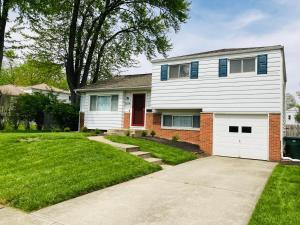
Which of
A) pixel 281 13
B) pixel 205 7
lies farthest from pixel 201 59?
Answer: pixel 281 13

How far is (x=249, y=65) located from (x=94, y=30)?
637 inches

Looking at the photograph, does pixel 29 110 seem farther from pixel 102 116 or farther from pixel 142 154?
pixel 142 154

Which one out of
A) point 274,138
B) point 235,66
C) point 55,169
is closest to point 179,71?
point 235,66

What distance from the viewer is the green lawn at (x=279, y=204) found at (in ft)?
15.2

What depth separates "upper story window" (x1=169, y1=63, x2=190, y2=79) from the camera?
14.9m

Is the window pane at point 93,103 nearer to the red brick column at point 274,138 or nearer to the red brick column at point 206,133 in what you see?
the red brick column at point 206,133

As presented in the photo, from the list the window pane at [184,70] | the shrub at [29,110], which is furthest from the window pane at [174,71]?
the shrub at [29,110]

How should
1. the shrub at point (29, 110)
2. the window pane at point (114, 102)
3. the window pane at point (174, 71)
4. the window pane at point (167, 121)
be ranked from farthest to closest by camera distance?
1. the shrub at point (29, 110)
2. the window pane at point (114, 102)
3. the window pane at point (167, 121)
4. the window pane at point (174, 71)

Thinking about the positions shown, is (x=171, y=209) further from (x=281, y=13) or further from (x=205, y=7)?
(x=205, y=7)

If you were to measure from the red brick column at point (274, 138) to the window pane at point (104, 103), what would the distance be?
34.3ft

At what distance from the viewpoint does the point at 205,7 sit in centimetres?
1458

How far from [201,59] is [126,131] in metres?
5.75

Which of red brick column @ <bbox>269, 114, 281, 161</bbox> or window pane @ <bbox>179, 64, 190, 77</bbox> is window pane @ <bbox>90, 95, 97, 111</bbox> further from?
red brick column @ <bbox>269, 114, 281, 161</bbox>

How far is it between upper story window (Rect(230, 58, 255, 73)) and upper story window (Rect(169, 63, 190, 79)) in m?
2.41
